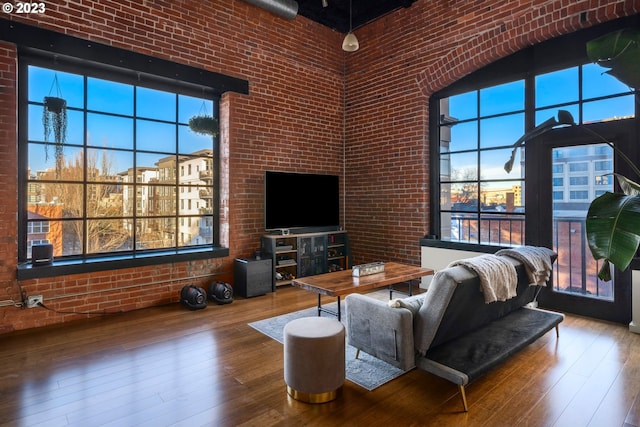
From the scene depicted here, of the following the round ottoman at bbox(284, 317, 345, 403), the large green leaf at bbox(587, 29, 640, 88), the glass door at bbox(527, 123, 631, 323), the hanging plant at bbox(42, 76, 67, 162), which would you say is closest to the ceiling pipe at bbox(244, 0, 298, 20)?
the hanging plant at bbox(42, 76, 67, 162)

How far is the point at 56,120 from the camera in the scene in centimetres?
379

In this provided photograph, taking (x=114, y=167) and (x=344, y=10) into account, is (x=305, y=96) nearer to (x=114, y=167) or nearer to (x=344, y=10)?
(x=344, y=10)

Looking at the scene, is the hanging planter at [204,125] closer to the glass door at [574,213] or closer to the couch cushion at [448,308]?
the couch cushion at [448,308]

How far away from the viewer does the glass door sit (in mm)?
3693

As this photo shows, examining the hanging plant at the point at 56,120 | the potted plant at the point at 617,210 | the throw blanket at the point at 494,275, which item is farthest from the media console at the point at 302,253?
the potted plant at the point at 617,210

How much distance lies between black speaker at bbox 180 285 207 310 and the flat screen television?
1289 mm

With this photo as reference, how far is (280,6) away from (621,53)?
409cm

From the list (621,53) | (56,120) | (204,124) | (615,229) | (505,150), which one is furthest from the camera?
(204,124)

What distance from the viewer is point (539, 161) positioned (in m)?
4.16

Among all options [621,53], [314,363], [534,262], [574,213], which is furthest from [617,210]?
[314,363]

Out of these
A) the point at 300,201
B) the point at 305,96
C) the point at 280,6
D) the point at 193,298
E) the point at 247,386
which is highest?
the point at 280,6

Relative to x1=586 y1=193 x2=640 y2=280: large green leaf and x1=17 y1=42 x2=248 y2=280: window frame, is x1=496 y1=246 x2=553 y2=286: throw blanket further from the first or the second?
x1=17 y1=42 x2=248 y2=280: window frame

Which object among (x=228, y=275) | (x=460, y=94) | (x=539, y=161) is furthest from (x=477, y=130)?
(x=228, y=275)

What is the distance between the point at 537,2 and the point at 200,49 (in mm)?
4030
